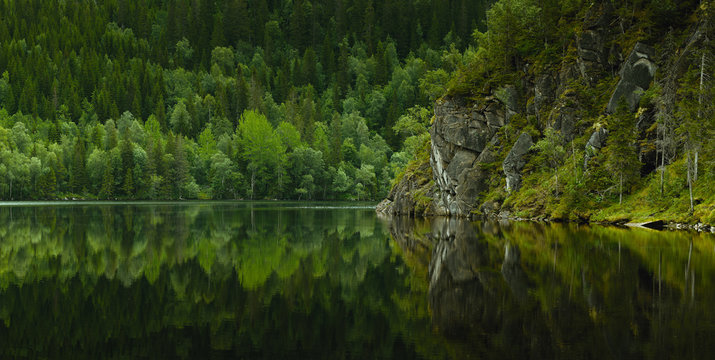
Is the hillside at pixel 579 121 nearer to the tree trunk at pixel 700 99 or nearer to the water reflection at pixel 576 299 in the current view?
the tree trunk at pixel 700 99

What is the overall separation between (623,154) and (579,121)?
9.77 m

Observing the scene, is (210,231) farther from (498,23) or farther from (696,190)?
(498,23)

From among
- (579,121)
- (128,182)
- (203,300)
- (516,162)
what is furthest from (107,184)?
(203,300)

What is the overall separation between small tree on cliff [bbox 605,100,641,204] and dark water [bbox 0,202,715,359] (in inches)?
707

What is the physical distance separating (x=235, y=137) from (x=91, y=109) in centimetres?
6601

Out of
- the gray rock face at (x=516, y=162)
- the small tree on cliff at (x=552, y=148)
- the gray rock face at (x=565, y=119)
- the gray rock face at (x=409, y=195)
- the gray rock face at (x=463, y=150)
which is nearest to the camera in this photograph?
the small tree on cliff at (x=552, y=148)

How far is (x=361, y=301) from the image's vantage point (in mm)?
17562

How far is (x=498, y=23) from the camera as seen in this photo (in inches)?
3088

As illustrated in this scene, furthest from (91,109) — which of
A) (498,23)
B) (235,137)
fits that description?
(498,23)

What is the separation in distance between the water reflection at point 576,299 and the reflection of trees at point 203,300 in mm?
1733

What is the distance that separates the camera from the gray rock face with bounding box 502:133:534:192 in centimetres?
6241

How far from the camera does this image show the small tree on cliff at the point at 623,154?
165 ft

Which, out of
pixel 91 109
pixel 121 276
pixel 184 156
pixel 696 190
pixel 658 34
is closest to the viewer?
pixel 121 276

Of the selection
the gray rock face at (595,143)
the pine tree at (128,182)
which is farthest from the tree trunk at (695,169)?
the pine tree at (128,182)
